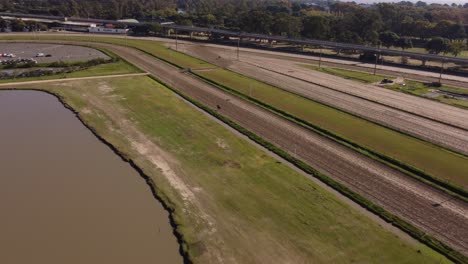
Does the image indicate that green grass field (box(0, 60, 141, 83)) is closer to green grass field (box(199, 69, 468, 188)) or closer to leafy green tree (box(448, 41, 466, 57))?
green grass field (box(199, 69, 468, 188))

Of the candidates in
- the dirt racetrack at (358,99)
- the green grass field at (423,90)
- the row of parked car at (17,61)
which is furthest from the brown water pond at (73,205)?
the green grass field at (423,90)

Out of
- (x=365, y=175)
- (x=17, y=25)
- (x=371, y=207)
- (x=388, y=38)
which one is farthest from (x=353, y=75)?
(x=17, y=25)

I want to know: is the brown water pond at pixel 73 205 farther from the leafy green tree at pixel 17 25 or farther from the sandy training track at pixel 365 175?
the leafy green tree at pixel 17 25

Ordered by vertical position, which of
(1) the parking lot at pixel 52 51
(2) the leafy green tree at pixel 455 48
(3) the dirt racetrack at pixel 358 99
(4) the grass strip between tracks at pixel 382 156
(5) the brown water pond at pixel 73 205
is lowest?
(5) the brown water pond at pixel 73 205

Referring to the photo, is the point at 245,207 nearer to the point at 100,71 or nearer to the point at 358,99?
the point at 358,99

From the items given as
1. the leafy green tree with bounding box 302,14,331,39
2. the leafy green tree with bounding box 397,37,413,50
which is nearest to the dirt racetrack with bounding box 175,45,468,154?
the leafy green tree with bounding box 302,14,331,39

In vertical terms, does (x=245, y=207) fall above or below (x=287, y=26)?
below
